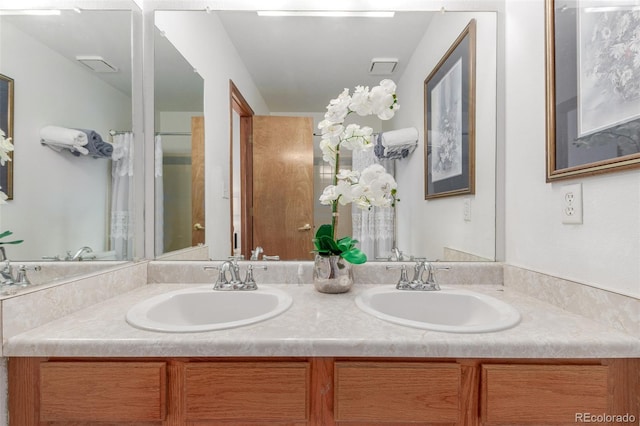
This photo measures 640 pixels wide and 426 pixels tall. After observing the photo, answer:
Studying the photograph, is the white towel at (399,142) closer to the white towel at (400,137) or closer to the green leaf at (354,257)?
the white towel at (400,137)

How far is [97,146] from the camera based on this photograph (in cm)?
107

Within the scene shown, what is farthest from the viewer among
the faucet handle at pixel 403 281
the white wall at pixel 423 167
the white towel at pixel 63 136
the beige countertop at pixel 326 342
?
the white wall at pixel 423 167

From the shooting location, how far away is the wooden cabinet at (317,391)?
0.69 m

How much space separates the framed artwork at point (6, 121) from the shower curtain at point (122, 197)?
0.99 ft

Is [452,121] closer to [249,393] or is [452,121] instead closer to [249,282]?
[249,282]

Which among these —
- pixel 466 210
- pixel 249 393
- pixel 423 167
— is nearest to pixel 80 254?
pixel 249 393

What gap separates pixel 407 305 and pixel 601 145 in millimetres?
717

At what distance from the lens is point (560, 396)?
2.24ft

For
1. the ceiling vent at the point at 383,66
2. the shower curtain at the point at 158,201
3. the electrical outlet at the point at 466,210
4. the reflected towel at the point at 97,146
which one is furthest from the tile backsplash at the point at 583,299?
the reflected towel at the point at 97,146

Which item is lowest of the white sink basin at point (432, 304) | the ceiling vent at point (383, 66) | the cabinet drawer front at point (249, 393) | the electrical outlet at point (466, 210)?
the cabinet drawer front at point (249, 393)

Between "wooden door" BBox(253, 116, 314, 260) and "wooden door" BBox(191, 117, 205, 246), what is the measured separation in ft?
0.77

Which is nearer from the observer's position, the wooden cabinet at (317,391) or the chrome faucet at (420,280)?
the wooden cabinet at (317,391)

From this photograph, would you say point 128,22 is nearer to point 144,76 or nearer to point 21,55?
point 144,76

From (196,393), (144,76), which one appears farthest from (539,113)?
Result: (144,76)
